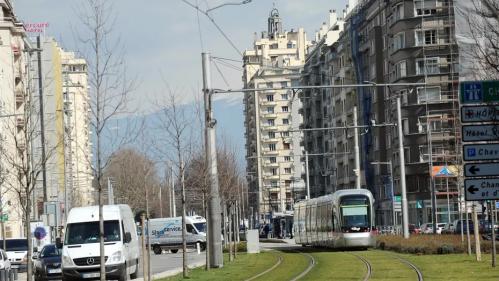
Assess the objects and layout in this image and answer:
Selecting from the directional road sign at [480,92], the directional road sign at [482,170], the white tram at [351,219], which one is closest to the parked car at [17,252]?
the white tram at [351,219]

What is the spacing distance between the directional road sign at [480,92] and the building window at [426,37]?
81953 millimetres

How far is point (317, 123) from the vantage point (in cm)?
15900

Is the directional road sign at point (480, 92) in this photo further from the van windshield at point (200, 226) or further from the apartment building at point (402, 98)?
the van windshield at point (200, 226)

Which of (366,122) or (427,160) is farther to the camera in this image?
(366,122)

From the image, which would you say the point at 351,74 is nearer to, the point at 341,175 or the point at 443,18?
the point at 341,175

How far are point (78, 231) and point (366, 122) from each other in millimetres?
84105

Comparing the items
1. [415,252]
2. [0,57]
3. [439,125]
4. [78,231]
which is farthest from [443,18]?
[78,231]

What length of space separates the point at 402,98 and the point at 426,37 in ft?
19.8

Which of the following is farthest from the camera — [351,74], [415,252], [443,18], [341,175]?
[341,175]

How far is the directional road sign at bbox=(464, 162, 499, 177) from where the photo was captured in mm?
19969

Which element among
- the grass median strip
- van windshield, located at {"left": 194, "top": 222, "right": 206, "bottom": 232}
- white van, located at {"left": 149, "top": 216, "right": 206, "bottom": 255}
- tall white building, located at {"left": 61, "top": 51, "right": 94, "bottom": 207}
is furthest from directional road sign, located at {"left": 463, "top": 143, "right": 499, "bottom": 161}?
van windshield, located at {"left": 194, "top": 222, "right": 206, "bottom": 232}

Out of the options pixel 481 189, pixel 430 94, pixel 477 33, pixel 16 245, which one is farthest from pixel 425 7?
pixel 481 189

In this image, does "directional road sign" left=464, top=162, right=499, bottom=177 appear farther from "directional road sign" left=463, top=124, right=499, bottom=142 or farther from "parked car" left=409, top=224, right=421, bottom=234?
"parked car" left=409, top=224, right=421, bottom=234

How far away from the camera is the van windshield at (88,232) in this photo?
38.2m
